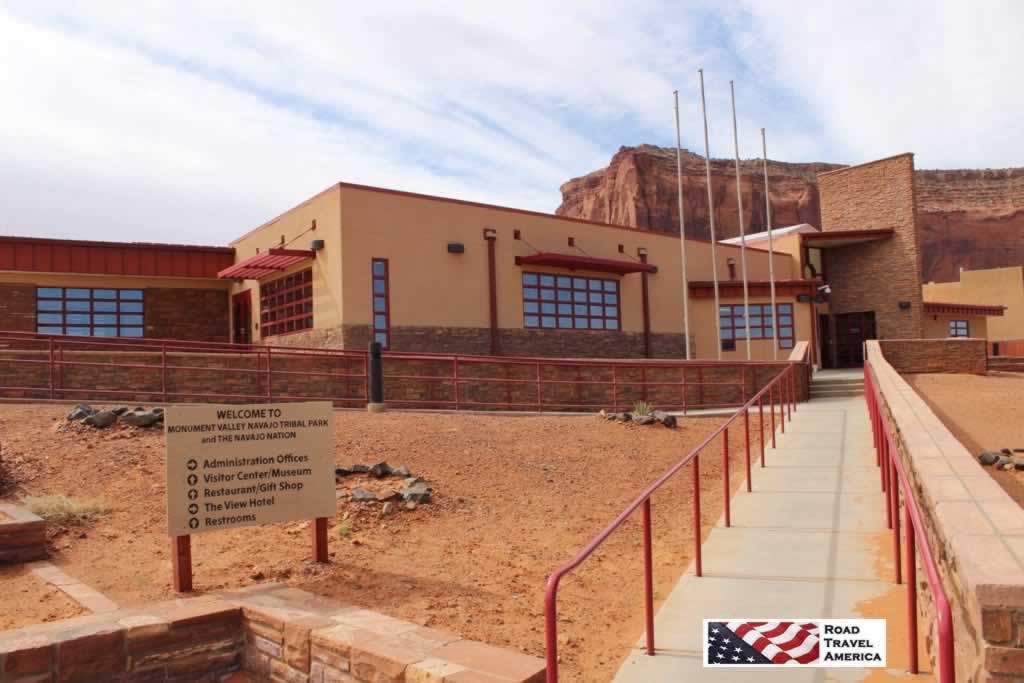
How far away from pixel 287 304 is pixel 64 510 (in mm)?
13825

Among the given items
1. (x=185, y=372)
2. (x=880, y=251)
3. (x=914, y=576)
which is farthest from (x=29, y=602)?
(x=880, y=251)

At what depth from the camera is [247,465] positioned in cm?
634

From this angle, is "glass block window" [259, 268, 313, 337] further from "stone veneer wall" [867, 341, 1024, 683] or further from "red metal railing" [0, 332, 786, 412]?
"stone veneer wall" [867, 341, 1024, 683]

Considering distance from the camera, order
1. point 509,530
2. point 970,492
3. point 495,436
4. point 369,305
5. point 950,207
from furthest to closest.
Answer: point 950,207
point 369,305
point 495,436
point 509,530
point 970,492

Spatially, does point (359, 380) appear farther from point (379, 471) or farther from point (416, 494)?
point (416, 494)

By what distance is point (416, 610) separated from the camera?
19.1ft

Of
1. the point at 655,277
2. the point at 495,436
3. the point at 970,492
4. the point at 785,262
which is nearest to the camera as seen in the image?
the point at 970,492

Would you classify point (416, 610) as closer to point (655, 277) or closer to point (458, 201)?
point (458, 201)

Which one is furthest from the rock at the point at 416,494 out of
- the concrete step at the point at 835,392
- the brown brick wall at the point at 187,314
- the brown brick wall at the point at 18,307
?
the brown brick wall at the point at 18,307

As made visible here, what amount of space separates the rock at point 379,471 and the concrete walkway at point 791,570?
3.86 meters

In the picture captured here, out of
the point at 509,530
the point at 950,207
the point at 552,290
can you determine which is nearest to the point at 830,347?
the point at 552,290

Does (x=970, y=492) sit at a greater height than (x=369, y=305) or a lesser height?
lesser

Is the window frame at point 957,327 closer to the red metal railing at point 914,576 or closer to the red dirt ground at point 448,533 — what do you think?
the red dirt ground at point 448,533

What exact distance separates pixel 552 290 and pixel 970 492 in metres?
19.2
